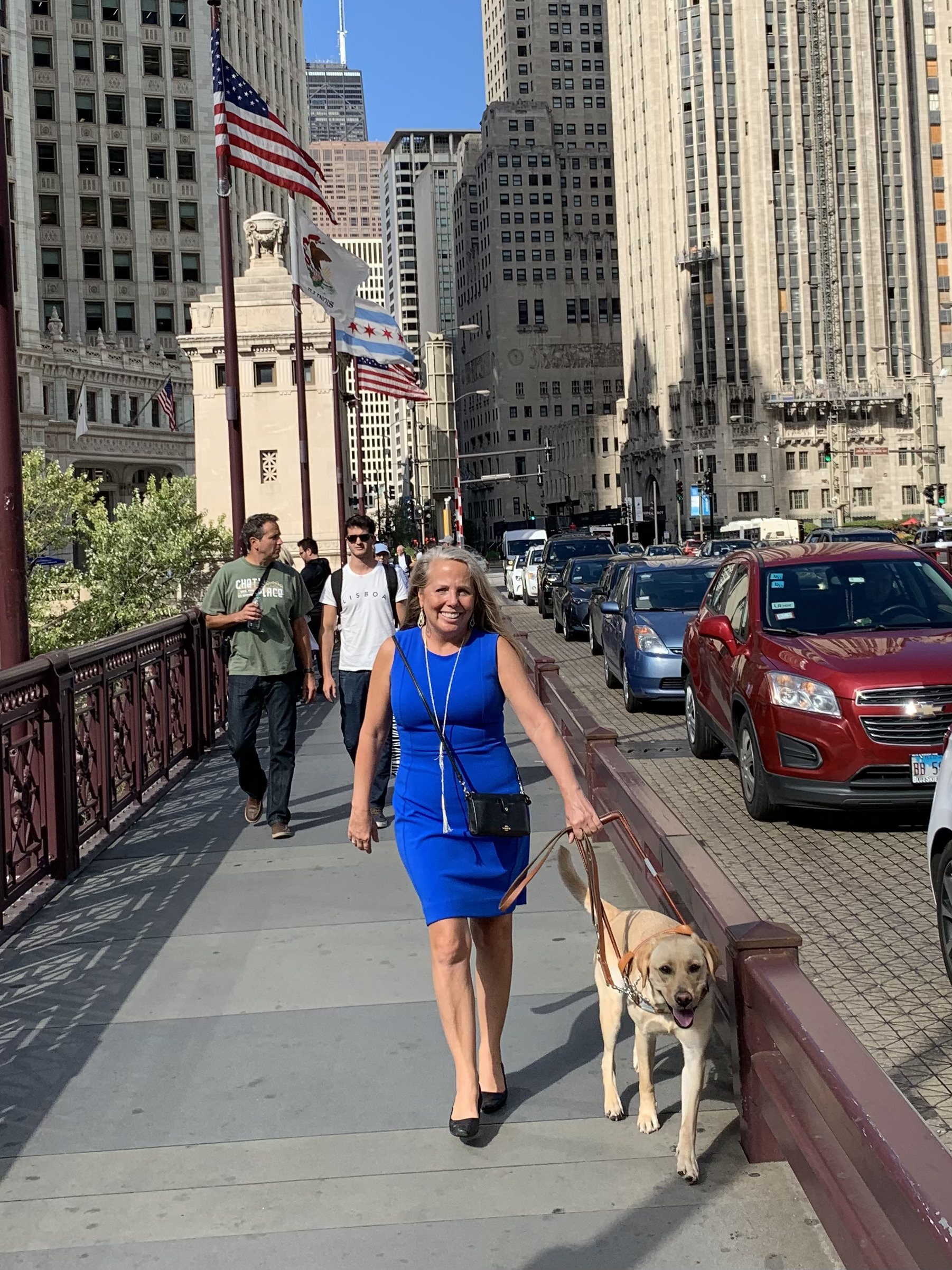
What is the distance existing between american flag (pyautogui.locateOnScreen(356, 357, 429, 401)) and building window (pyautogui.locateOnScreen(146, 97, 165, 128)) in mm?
60034

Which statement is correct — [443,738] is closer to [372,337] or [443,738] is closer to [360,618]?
[360,618]

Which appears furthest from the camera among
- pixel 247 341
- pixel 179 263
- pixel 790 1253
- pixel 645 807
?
pixel 179 263

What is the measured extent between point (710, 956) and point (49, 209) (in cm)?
9045

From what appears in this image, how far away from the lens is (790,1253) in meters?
3.59

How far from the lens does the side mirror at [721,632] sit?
1047cm

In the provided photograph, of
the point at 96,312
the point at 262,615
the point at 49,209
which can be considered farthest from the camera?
the point at 96,312

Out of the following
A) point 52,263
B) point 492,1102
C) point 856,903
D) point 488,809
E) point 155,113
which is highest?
point 155,113

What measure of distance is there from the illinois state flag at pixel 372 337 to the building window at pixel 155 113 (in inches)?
2312

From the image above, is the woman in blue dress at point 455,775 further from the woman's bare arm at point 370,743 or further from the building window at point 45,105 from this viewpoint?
the building window at point 45,105

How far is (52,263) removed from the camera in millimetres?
86125

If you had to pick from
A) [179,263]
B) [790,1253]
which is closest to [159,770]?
[790,1253]

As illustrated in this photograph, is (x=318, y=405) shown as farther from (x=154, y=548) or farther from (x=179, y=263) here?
(x=179, y=263)

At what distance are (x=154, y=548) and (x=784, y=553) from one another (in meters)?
14.7

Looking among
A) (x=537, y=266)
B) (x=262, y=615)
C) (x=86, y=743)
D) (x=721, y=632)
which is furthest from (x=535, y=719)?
(x=537, y=266)
